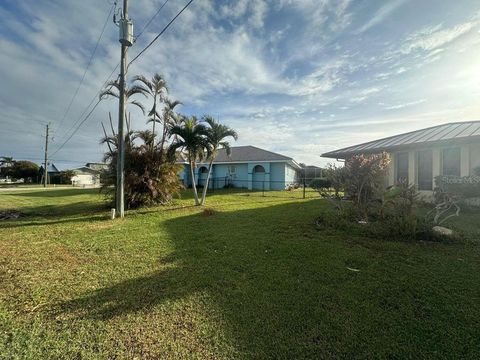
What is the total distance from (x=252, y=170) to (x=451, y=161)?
16.7 metres

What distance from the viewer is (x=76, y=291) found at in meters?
3.21

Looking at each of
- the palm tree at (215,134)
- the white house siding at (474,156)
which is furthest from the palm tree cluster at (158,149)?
the white house siding at (474,156)

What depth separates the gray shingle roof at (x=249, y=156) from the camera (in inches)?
946

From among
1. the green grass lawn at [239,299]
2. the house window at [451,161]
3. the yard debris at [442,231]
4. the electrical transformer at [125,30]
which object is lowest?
the green grass lawn at [239,299]

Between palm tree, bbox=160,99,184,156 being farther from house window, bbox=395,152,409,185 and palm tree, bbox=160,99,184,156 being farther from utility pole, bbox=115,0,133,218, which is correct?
house window, bbox=395,152,409,185

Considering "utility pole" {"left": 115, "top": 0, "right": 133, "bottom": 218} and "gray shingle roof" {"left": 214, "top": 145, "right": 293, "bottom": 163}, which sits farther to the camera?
"gray shingle roof" {"left": 214, "top": 145, "right": 293, "bottom": 163}

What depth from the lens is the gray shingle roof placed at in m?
24.0

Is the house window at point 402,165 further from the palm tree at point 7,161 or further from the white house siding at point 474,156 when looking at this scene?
the palm tree at point 7,161

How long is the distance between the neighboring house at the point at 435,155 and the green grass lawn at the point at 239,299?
6278 millimetres

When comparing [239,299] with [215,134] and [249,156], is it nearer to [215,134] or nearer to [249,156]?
[215,134]

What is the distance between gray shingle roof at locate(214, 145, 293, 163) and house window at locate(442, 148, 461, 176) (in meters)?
13.7

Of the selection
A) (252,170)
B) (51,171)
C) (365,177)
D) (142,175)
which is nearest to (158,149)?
(142,175)

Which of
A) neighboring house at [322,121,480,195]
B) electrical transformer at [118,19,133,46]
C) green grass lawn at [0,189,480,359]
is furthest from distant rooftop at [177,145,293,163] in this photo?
green grass lawn at [0,189,480,359]

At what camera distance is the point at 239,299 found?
3.00 metres
